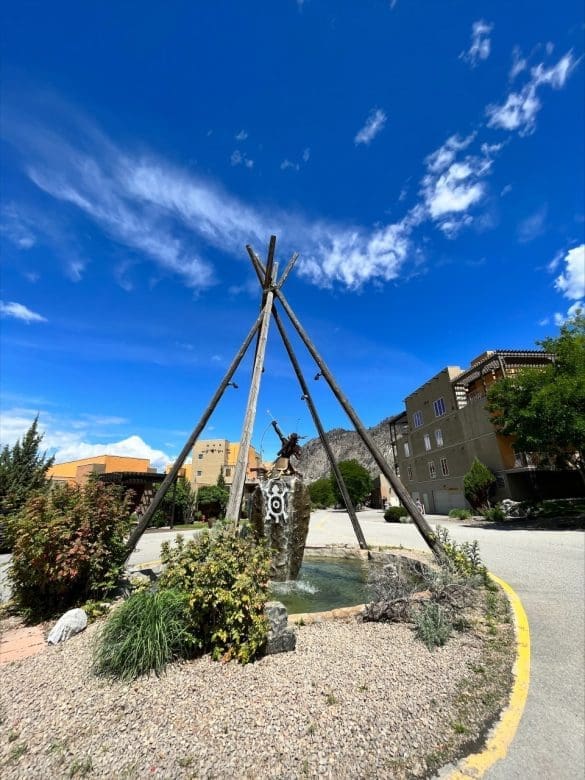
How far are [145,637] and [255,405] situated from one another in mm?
5120

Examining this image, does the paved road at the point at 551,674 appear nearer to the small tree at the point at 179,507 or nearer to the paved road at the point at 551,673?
the paved road at the point at 551,673

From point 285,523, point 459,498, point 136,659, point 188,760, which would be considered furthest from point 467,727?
point 459,498

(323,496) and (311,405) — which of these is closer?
(311,405)

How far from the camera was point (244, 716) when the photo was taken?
9.03 feet

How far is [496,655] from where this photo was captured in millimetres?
3941

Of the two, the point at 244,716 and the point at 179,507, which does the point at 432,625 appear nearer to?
the point at 244,716

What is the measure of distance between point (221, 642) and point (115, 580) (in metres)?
2.89

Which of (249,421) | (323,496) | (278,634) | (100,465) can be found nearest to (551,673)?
(278,634)

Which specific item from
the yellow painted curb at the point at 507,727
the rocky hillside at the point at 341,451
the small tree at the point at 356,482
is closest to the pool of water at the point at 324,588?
the yellow painted curb at the point at 507,727

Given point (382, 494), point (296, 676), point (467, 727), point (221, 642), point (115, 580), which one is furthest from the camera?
point (382, 494)

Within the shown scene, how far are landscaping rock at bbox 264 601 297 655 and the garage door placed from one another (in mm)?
30235

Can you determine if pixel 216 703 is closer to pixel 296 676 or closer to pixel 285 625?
pixel 296 676

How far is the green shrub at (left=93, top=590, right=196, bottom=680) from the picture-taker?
11.2 ft

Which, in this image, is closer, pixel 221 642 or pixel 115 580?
pixel 221 642
